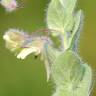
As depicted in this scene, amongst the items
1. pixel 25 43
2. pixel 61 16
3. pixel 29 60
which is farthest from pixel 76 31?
pixel 29 60

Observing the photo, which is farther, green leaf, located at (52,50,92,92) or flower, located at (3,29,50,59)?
flower, located at (3,29,50,59)

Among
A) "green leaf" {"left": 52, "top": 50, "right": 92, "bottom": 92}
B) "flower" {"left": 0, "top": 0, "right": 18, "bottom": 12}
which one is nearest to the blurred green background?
"flower" {"left": 0, "top": 0, "right": 18, "bottom": 12}

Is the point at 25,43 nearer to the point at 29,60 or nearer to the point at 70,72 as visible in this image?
the point at 70,72

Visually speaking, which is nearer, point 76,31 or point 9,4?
point 76,31

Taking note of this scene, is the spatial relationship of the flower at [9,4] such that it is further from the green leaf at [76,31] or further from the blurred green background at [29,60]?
the blurred green background at [29,60]

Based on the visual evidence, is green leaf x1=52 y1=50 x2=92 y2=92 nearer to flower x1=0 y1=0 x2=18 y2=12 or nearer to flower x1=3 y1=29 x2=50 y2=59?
flower x1=3 y1=29 x2=50 y2=59

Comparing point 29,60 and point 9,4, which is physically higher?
point 29,60

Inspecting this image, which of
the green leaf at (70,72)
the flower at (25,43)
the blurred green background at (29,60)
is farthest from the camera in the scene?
the blurred green background at (29,60)

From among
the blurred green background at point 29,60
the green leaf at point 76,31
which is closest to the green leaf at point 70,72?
the green leaf at point 76,31
